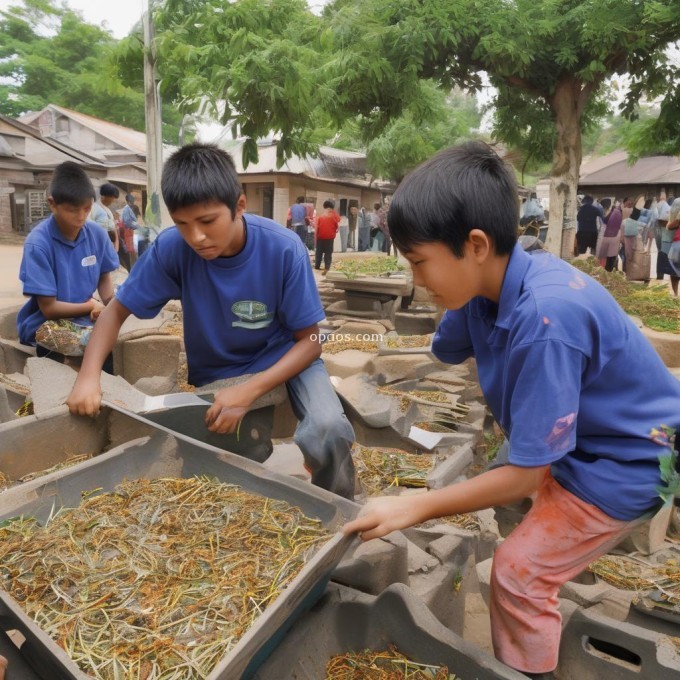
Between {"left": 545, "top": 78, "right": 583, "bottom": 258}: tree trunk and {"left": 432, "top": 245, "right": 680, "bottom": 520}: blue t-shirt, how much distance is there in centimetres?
862

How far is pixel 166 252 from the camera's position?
102 inches

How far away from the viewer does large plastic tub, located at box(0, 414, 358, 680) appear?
4.39 feet

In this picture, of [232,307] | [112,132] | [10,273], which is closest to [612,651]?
[232,307]

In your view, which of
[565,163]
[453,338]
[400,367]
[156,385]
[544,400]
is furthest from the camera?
[565,163]

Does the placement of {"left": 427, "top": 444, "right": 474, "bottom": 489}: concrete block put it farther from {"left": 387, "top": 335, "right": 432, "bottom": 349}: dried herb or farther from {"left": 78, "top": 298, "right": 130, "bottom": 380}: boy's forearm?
{"left": 387, "top": 335, "right": 432, "bottom": 349}: dried herb

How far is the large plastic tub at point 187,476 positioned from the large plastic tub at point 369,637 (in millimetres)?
96

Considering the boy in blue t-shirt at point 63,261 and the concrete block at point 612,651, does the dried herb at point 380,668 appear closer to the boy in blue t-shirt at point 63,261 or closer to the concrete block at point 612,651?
the concrete block at point 612,651

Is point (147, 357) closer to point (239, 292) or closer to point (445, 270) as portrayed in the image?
point (239, 292)

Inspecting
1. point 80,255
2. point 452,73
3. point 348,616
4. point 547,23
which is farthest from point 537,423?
point 452,73

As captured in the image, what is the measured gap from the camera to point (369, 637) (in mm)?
1846

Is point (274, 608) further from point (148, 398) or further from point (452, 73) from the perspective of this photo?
point (452, 73)

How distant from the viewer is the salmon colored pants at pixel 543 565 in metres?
1.69

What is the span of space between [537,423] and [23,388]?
2.85 metres

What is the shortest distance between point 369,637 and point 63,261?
2982mm
